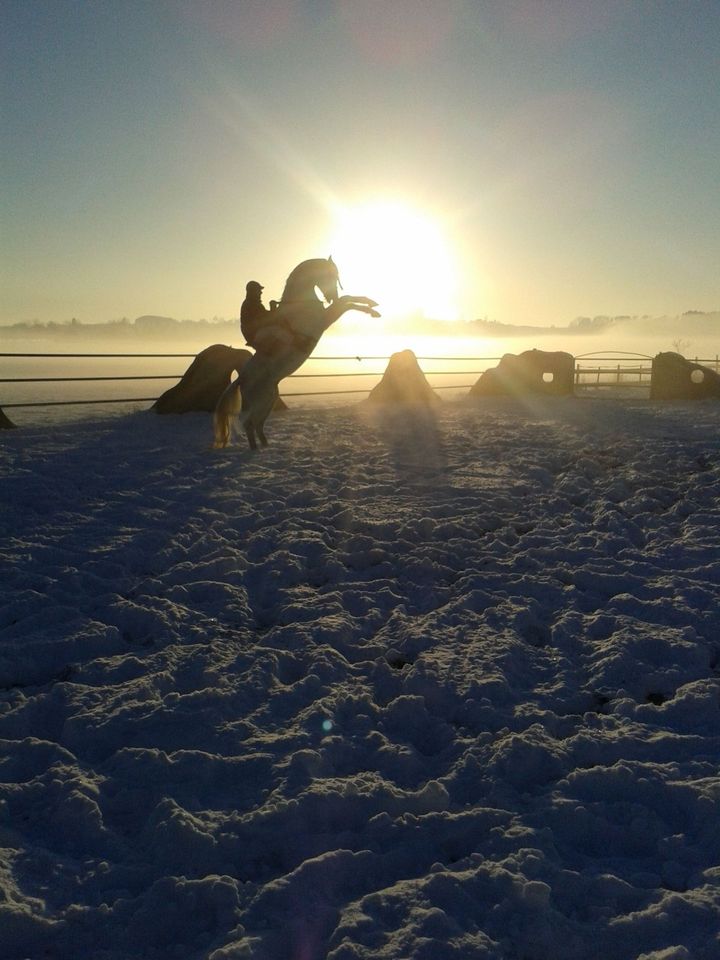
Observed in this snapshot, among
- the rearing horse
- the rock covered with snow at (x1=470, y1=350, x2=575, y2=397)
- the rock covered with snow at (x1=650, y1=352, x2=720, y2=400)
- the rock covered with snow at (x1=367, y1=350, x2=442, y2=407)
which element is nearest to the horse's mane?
the rearing horse

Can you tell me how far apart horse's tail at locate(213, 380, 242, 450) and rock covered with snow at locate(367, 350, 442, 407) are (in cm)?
758

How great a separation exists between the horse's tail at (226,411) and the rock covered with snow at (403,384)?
758 centimetres

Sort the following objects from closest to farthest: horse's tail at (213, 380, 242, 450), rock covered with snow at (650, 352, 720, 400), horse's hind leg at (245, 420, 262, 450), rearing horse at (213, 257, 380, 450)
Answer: rearing horse at (213, 257, 380, 450) → horse's tail at (213, 380, 242, 450) → horse's hind leg at (245, 420, 262, 450) → rock covered with snow at (650, 352, 720, 400)

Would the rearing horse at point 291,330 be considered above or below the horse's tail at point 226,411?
above

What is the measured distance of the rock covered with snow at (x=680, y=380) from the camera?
55.6 feet

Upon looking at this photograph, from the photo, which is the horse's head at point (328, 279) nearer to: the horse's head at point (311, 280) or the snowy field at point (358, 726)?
the horse's head at point (311, 280)

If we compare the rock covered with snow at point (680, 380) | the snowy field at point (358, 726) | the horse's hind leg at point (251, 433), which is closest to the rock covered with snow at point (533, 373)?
the rock covered with snow at point (680, 380)

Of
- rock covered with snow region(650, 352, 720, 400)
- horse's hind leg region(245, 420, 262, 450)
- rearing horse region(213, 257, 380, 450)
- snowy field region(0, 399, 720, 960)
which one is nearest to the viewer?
snowy field region(0, 399, 720, 960)

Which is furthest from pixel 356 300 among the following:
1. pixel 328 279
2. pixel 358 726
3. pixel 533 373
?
pixel 533 373

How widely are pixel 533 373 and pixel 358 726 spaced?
16860mm

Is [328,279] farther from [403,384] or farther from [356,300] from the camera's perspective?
[403,384]

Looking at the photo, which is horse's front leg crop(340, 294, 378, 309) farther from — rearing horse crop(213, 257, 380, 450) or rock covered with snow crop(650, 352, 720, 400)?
rock covered with snow crop(650, 352, 720, 400)

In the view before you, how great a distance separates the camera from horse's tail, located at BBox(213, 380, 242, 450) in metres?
7.40

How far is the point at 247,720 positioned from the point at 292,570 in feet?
5.06
